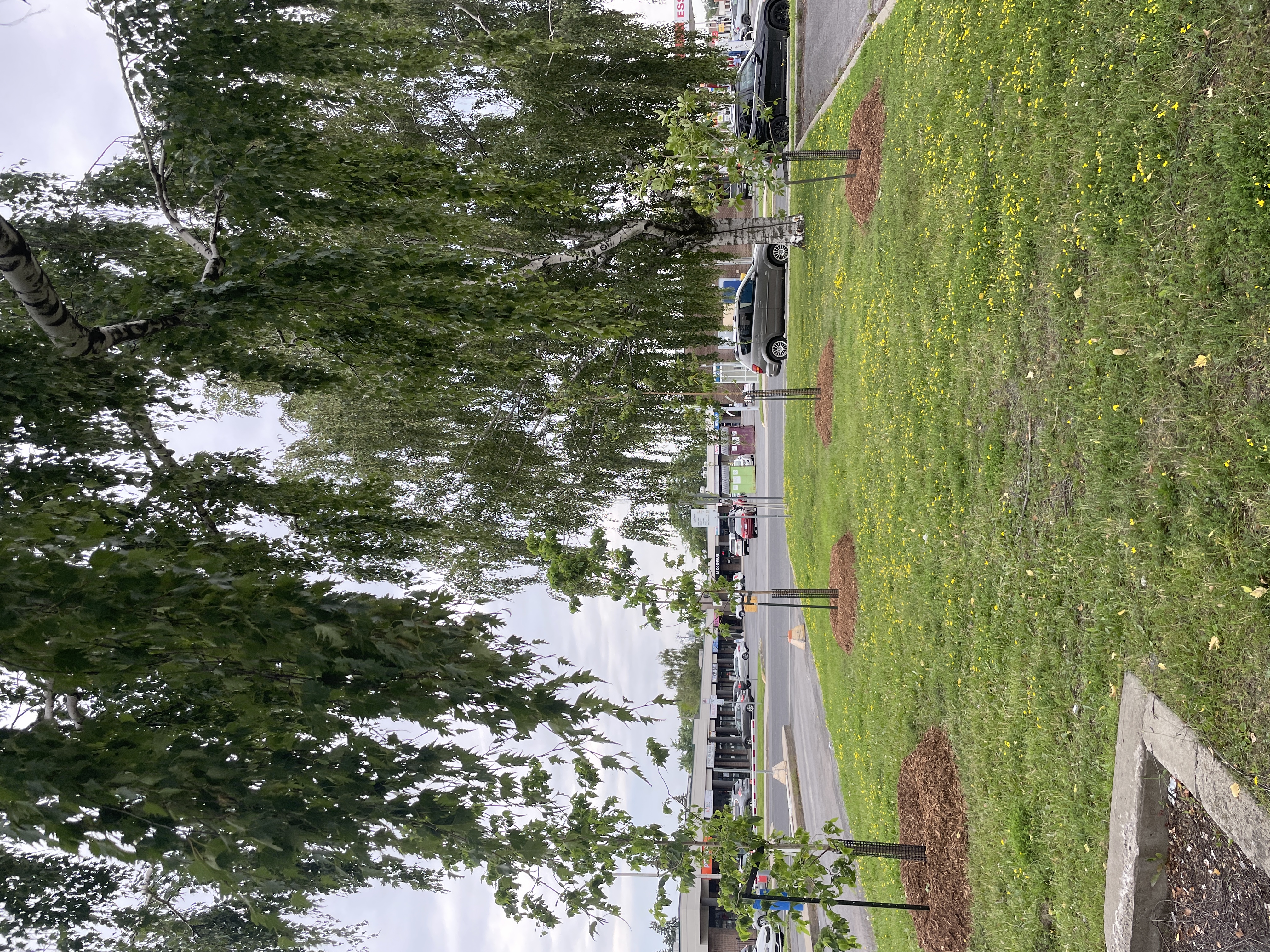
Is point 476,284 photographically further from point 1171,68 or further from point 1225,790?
point 1225,790

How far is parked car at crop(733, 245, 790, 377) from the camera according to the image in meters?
20.6

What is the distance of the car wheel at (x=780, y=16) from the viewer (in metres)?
19.8

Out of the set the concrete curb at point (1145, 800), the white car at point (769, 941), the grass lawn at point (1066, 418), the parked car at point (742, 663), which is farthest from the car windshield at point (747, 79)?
the parked car at point (742, 663)

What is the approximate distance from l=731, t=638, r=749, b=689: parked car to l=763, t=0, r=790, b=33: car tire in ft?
105

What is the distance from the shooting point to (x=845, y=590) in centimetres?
1341

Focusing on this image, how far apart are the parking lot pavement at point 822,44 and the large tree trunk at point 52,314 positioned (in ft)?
42.5

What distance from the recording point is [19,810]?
293cm

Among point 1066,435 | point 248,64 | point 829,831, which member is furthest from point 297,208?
point 829,831

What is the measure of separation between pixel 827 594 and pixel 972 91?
881cm

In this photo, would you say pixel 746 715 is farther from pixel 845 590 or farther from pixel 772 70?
pixel 772 70

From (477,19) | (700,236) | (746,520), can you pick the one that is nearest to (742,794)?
(746,520)

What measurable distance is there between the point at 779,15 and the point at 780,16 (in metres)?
0.04

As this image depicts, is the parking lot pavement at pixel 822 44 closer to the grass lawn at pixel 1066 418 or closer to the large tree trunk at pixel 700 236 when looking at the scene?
the large tree trunk at pixel 700 236

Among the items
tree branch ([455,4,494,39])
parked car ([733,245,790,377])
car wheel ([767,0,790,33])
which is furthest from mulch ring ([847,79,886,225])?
car wheel ([767,0,790,33])
